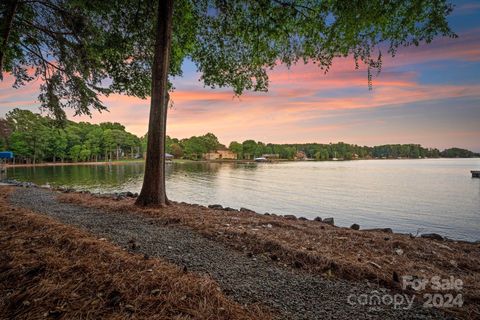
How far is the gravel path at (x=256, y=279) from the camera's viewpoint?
244 centimetres

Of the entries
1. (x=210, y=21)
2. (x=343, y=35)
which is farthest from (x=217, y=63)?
(x=343, y=35)

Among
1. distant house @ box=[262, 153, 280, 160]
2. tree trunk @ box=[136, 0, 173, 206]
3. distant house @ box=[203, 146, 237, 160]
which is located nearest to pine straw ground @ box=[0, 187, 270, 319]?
tree trunk @ box=[136, 0, 173, 206]

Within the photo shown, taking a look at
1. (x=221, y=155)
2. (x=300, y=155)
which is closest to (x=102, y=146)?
(x=221, y=155)

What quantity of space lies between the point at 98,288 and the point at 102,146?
10382cm

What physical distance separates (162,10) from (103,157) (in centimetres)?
10456

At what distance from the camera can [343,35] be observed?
6.94m

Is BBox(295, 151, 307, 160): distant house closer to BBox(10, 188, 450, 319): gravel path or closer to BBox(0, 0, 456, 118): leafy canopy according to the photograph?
BBox(0, 0, 456, 118): leafy canopy

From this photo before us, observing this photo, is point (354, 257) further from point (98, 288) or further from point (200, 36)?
point (200, 36)

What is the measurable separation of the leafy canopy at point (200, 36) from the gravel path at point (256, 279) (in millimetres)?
6173

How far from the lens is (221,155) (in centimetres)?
16262

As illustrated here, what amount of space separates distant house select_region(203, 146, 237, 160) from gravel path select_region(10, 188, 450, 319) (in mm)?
148568

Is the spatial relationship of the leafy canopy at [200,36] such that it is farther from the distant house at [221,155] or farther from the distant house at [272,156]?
the distant house at [272,156]

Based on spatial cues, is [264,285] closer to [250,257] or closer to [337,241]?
[250,257]

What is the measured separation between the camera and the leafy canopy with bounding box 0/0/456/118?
6.40m
